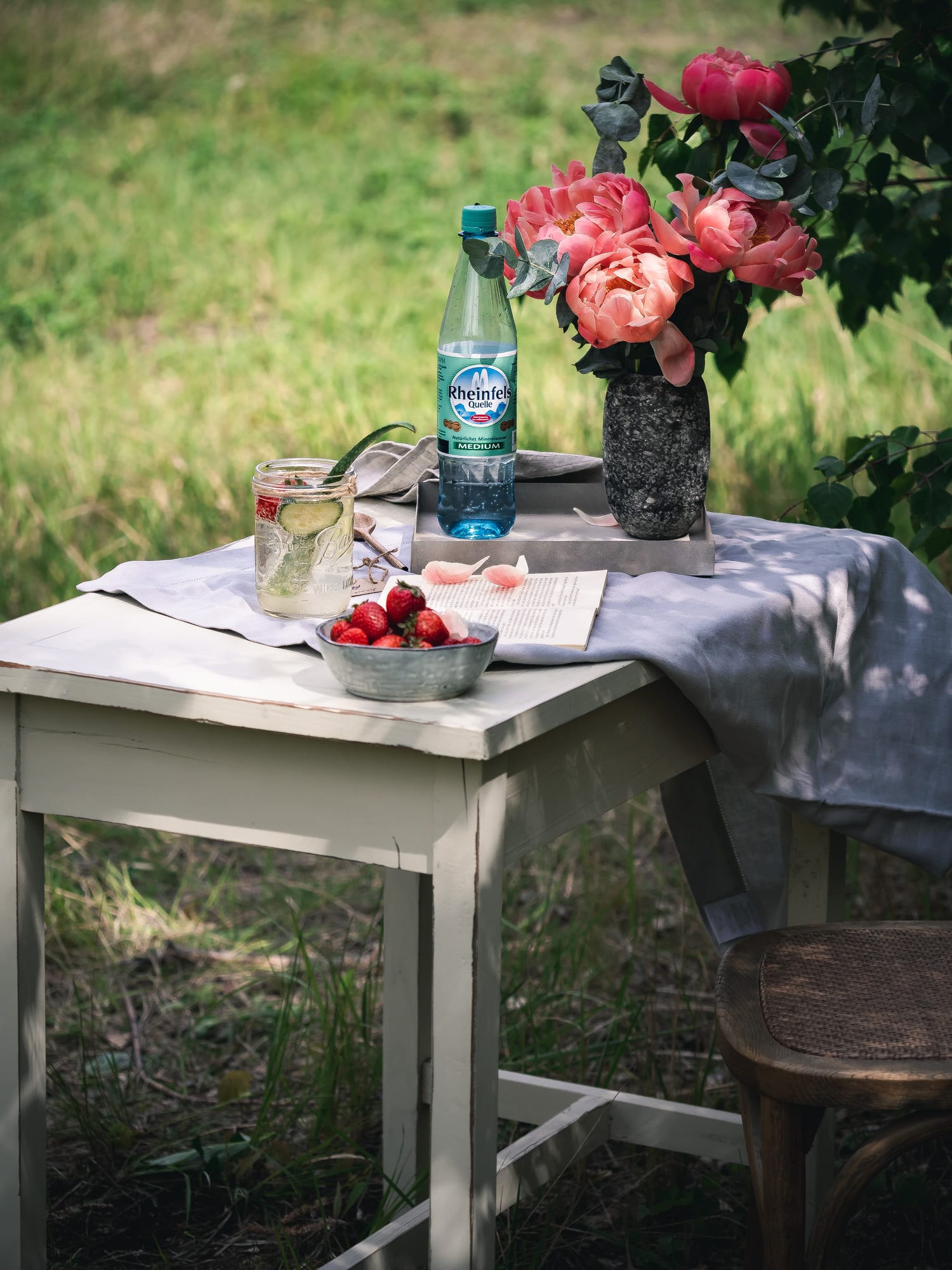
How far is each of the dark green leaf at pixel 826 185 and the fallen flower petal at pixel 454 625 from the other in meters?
0.67

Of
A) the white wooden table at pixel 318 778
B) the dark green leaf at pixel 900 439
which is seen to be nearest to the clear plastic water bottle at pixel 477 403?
the white wooden table at pixel 318 778

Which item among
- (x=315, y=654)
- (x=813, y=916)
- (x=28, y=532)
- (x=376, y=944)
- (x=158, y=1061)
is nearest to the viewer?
(x=315, y=654)

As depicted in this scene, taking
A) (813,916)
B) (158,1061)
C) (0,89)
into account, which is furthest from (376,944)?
(0,89)

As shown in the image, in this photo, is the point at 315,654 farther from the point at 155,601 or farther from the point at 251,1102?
the point at 251,1102

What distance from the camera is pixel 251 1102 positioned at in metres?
2.38

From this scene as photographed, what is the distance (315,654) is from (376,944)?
5.06ft

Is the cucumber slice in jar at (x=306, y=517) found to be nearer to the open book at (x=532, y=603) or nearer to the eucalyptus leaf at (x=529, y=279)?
the open book at (x=532, y=603)

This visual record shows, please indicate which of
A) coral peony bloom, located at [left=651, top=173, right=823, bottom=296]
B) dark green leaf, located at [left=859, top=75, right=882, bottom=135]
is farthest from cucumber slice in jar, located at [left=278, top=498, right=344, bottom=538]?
dark green leaf, located at [left=859, top=75, right=882, bottom=135]

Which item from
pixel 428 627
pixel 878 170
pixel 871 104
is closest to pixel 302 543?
pixel 428 627

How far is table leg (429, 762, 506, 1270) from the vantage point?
1.24 m

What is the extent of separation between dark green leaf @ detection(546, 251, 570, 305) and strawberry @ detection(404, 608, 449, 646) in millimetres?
434

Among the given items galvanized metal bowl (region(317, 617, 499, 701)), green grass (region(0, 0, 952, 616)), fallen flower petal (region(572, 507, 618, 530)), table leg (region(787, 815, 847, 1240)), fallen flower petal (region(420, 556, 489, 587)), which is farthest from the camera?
green grass (region(0, 0, 952, 616))

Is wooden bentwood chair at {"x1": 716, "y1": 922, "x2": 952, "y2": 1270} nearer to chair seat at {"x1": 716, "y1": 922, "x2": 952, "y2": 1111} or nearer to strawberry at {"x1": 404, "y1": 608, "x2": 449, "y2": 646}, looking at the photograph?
chair seat at {"x1": 716, "y1": 922, "x2": 952, "y2": 1111}

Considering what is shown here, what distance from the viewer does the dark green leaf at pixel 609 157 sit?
5.47 feet
